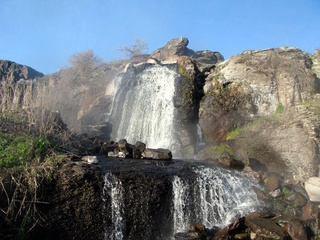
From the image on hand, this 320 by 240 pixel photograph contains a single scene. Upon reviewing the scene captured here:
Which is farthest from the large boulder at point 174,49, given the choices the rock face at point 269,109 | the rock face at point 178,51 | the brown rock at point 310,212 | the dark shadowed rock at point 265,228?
the dark shadowed rock at point 265,228

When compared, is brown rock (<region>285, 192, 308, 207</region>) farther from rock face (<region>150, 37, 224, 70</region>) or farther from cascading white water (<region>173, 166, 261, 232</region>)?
rock face (<region>150, 37, 224, 70</region>)

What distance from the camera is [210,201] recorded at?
25.1 ft

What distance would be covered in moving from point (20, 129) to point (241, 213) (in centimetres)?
675

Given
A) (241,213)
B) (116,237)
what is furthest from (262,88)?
(116,237)

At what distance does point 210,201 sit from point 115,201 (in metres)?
2.67

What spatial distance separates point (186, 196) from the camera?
751cm

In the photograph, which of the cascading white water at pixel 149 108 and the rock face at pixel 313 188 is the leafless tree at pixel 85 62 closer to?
the cascading white water at pixel 149 108

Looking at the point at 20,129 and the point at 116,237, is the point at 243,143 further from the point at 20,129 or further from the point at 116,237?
the point at 20,129

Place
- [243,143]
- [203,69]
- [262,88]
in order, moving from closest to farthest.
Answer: [243,143]
[262,88]
[203,69]

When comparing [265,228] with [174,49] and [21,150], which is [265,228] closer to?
[21,150]

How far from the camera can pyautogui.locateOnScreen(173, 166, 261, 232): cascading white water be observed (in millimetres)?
7320

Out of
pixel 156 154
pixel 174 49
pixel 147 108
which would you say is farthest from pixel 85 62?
pixel 156 154

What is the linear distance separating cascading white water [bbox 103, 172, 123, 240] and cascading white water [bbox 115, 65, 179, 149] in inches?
284

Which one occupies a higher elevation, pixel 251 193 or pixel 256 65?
pixel 256 65
